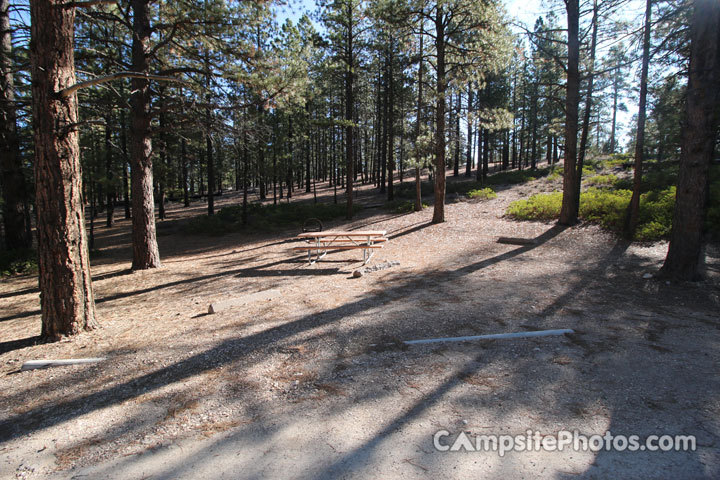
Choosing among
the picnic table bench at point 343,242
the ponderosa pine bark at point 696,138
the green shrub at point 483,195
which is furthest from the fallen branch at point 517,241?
the green shrub at point 483,195

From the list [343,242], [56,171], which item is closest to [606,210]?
[343,242]

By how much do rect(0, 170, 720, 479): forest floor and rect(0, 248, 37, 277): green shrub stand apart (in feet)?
14.5

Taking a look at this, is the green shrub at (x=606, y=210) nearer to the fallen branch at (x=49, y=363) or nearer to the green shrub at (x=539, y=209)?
the green shrub at (x=539, y=209)

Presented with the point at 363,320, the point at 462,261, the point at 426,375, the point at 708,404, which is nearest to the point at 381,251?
the point at 462,261

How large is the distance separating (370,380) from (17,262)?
13.1 meters

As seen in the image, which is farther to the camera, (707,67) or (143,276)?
(143,276)

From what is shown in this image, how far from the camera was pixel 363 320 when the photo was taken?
496 cm

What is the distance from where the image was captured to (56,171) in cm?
475

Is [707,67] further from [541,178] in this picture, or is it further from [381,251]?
[541,178]

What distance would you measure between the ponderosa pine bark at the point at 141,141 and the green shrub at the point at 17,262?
4.39 m

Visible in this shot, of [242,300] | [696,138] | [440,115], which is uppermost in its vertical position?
[440,115]

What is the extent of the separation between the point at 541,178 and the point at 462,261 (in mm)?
18641

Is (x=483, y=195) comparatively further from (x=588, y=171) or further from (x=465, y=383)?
(x=465, y=383)

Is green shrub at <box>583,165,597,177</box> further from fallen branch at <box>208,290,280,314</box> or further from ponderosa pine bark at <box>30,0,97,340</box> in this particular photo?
ponderosa pine bark at <box>30,0,97,340</box>
